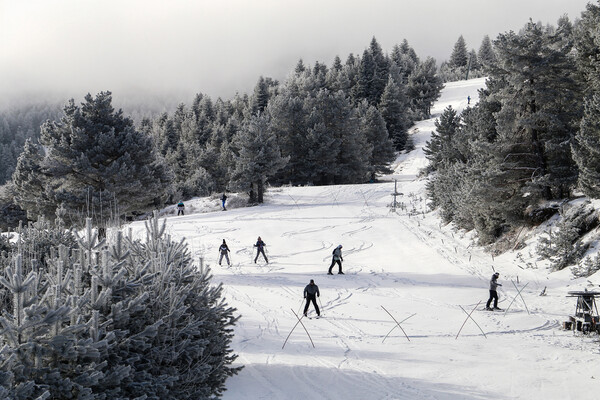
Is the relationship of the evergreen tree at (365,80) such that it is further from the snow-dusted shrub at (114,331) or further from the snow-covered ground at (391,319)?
the snow-dusted shrub at (114,331)

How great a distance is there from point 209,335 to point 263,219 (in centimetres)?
2419

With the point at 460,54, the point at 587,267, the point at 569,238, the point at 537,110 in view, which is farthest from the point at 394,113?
the point at 460,54

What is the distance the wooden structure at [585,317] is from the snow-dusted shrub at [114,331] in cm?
946

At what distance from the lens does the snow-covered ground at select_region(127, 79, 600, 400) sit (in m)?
9.23

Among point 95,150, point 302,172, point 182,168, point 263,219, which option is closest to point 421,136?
point 302,172

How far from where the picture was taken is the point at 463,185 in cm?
2494

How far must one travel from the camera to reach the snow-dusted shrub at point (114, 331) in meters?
4.92

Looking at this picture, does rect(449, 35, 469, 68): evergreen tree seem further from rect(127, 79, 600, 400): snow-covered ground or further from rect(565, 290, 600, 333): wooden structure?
rect(565, 290, 600, 333): wooden structure

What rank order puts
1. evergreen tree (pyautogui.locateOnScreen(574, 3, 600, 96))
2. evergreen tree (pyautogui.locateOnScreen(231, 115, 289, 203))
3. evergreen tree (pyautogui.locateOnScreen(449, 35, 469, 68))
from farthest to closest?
evergreen tree (pyautogui.locateOnScreen(449, 35, 469, 68)) < evergreen tree (pyautogui.locateOnScreen(231, 115, 289, 203)) < evergreen tree (pyautogui.locateOnScreen(574, 3, 600, 96))

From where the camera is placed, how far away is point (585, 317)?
12.2 metres

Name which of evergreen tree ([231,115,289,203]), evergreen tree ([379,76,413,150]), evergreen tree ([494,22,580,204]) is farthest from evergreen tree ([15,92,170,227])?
evergreen tree ([379,76,413,150])

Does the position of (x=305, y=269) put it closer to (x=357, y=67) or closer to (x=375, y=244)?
(x=375, y=244)

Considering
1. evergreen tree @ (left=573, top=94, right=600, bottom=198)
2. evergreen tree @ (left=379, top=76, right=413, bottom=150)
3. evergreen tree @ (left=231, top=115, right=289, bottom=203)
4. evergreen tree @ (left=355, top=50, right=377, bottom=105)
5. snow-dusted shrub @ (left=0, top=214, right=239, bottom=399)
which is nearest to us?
snow-dusted shrub @ (left=0, top=214, right=239, bottom=399)

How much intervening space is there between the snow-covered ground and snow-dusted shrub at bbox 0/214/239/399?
1661 mm
